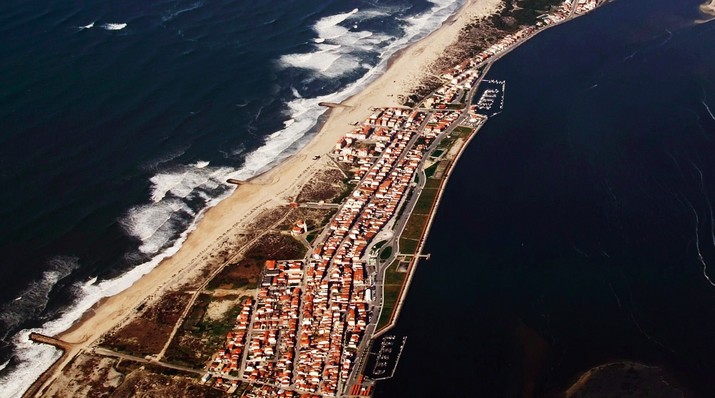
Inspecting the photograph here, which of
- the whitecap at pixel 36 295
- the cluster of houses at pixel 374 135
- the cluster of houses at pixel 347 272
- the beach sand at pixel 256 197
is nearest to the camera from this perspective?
the cluster of houses at pixel 347 272

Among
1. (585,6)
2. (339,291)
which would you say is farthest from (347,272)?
(585,6)

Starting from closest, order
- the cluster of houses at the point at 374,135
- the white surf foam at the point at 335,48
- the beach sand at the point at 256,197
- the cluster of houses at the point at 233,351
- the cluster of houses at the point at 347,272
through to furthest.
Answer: the cluster of houses at the point at 233,351 → the cluster of houses at the point at 347,272 → the beach sand at the point at 256,197 → the cluster of houses at the point at 374,135 → the white surf foam at the point at 335,48

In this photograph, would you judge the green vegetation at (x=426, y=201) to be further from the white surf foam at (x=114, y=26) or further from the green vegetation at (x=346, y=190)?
the white surf foam at (x=114, y=26)

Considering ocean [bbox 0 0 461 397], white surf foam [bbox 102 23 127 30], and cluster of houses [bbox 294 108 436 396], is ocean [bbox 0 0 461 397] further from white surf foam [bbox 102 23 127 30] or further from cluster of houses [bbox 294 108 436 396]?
cluster of houses [bbox 294 108 436 396]

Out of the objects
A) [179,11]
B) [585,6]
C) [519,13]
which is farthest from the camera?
[585,6]

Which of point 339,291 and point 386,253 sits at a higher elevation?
point 339,291

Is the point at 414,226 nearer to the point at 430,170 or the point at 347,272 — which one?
the point at 347,272

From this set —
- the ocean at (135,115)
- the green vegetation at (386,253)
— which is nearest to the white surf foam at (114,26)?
the ocean at (135,115)
